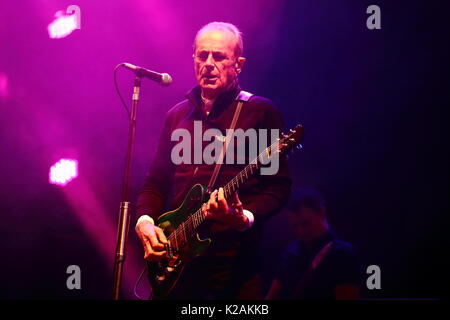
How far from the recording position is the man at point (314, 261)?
3.23m

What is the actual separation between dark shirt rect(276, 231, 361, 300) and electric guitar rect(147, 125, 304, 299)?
1.33 metres

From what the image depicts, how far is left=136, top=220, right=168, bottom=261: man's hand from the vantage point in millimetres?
2355

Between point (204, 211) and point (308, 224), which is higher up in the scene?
point (204, 211)

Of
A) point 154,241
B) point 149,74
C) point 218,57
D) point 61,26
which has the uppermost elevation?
point 61,26

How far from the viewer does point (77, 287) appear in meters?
3.69

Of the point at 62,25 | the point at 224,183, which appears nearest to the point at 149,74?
the point at 224,183

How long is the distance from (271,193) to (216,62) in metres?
0.81

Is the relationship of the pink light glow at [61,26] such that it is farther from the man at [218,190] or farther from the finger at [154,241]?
the finger at [154,241]

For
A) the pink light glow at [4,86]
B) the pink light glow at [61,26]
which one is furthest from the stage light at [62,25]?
the pink light glow at [4,86]

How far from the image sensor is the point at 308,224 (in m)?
3.50

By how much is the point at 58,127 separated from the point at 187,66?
1161 millimetres

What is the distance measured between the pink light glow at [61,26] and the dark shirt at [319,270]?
2.48 m

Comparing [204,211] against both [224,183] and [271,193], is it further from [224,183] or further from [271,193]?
[271,193]

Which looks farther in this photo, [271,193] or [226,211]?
[271,193]
